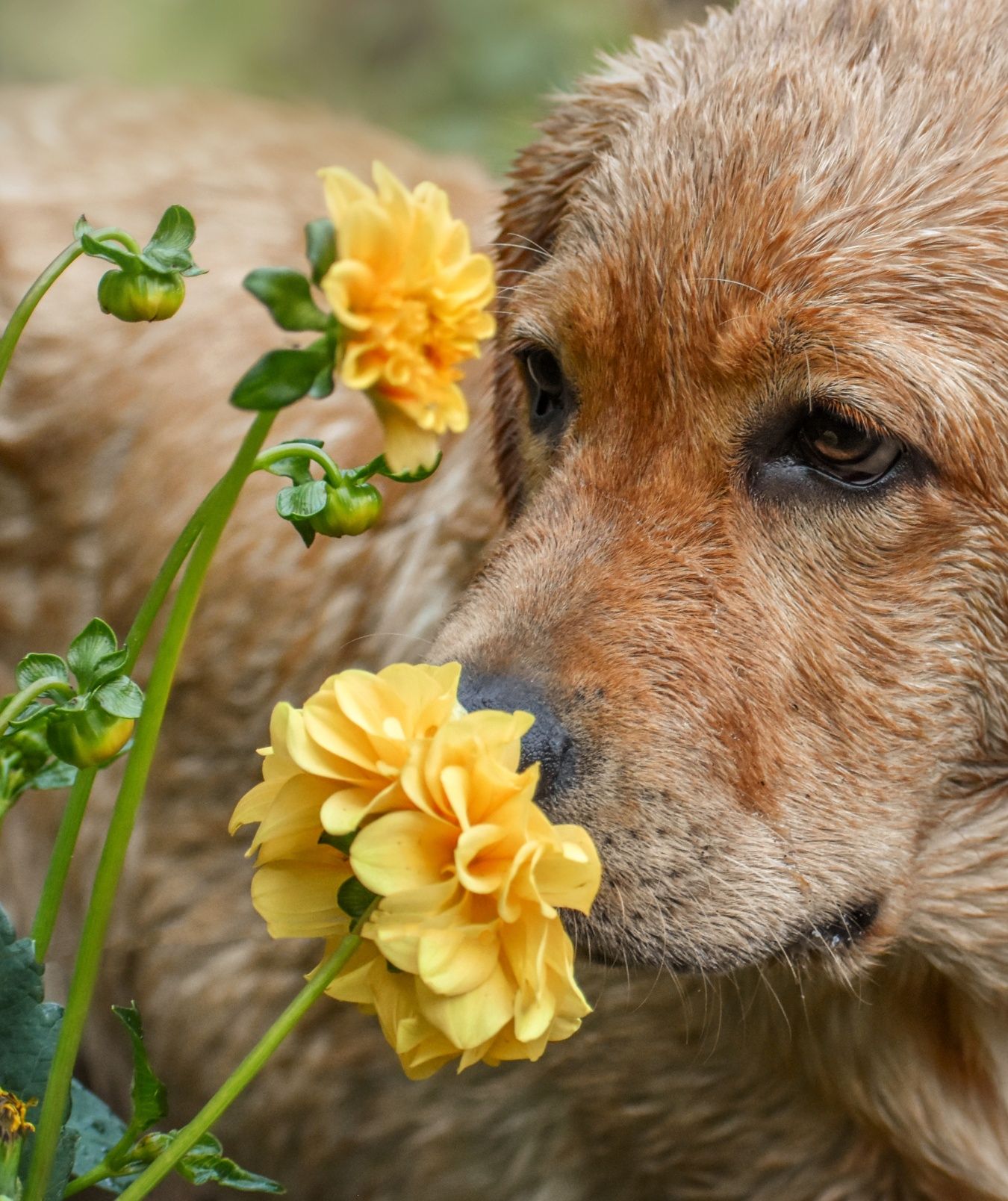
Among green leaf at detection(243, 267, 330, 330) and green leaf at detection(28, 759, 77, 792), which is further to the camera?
green leaf at detection(28, 759, 77, 792)

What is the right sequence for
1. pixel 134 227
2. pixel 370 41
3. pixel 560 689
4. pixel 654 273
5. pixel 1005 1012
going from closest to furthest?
pixel 560 689 < pixel 654 273 < pixel 1005 1012 < pixel 134 227 < pixel 370 41

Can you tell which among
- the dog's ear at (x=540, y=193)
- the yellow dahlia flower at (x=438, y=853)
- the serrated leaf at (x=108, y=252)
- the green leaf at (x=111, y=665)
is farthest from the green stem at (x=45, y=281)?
the dog's ear at (x=540, y=193)

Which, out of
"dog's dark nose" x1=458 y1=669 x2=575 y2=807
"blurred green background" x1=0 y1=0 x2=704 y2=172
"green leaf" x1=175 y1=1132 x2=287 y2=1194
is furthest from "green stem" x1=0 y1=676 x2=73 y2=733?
"blurred green background" x1=0 y1=0 x2=704 y2=172

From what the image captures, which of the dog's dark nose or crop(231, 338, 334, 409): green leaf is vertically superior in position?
crop(231, 338, 334, 409): green leaf

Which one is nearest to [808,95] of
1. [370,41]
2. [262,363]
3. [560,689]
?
[560,689]

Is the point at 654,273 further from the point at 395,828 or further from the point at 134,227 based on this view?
the point at 134,227

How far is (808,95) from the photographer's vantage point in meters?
2.20

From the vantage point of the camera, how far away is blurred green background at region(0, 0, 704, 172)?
6648 mm

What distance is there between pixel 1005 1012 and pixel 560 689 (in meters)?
1.01

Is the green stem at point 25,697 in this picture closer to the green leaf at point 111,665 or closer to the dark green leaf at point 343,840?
the green leaf at point 111,665

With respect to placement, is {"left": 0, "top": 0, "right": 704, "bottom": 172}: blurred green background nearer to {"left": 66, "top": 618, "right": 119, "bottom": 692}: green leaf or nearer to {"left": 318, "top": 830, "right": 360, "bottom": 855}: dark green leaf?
{"left": 66, "top": 618, "right": 119, "bottom": 692}: green leaf

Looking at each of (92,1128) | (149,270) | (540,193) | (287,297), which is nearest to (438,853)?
(287,297)

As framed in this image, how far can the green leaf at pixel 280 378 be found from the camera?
4.12 ft

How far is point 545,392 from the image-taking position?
102 inches
